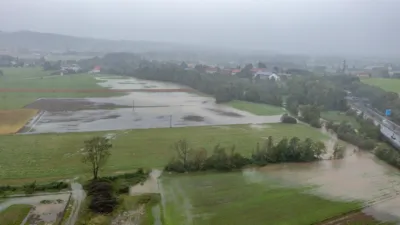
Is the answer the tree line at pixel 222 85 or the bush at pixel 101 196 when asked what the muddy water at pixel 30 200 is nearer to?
the bush at pixel 101 196

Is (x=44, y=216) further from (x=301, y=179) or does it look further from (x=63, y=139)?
(x=301, y=179)

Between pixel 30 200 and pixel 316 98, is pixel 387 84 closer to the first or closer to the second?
pixel 316 98

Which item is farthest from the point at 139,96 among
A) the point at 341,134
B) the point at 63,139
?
the point at 341,134

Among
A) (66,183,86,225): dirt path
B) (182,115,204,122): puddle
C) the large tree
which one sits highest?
the large tree

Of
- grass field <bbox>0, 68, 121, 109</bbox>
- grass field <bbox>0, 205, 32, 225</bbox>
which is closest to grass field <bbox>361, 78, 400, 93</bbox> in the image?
grass field <bbox>0, 68, 121, 109</bbox>

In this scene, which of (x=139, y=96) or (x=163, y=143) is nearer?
(x=163, y=143)

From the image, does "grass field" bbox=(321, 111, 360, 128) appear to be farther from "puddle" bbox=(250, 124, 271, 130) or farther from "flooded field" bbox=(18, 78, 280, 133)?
"puddle" bbox=(250, 124, 271, 130)
